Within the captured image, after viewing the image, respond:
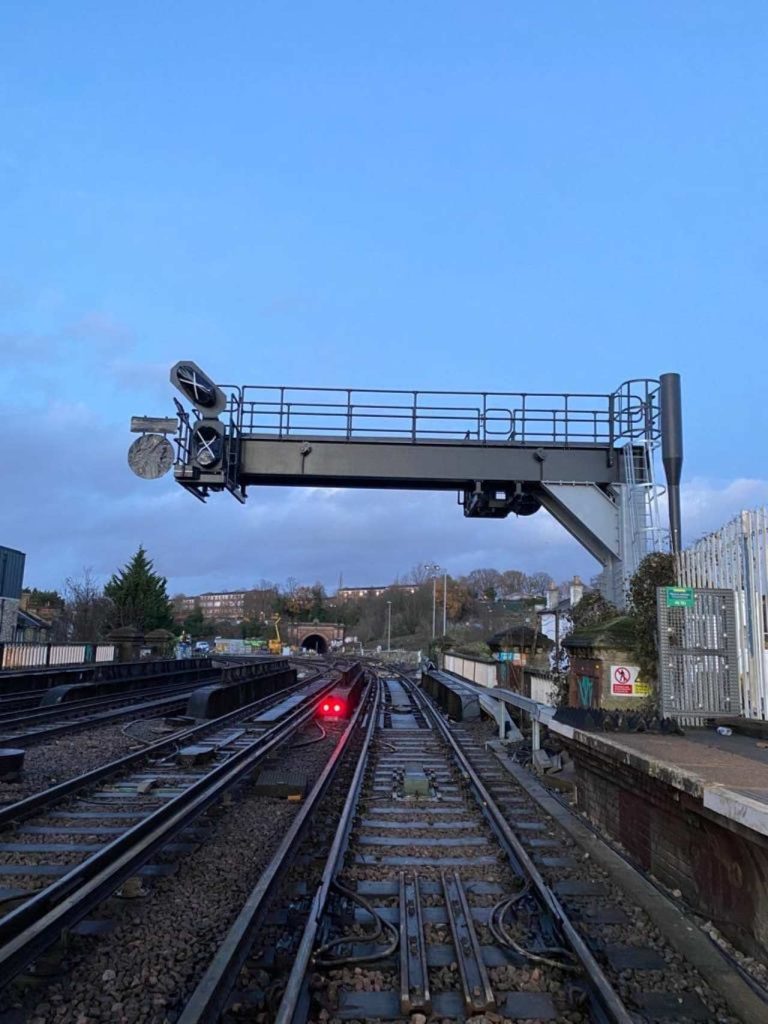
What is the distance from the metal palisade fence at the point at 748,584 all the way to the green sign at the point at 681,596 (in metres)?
0.50

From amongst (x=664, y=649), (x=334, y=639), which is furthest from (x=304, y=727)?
(x=334, y=639)

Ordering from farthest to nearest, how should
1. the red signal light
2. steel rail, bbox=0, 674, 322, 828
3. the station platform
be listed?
1. the red signal light
2. steel rail, bbox=0, 674, 322, 828
3. the station platform

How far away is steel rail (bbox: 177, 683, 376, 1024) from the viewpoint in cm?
392

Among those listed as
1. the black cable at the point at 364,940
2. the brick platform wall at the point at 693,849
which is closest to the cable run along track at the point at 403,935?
the black cable at the point at 364,940

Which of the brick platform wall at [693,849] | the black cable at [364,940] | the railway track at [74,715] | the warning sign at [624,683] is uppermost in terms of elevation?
the warning sign at [624,683]

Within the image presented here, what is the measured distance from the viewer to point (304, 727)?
18.7m

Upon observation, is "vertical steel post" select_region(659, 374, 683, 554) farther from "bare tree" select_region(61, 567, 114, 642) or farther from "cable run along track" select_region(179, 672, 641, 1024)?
"bare tree" select_region(61, 567, 114, 642)

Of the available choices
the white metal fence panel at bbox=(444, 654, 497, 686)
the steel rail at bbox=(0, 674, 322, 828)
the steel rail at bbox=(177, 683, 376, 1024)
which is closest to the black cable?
the steel rail at bbox=(177, 683, 376, 1024)

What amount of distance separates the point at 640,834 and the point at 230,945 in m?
4.09

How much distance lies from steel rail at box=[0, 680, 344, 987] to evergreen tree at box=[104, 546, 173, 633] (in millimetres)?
51320

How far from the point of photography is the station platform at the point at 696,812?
Answer: 4816 mm

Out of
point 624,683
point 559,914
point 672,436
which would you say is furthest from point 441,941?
point 672,436

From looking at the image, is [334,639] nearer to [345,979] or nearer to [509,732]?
[509,732]

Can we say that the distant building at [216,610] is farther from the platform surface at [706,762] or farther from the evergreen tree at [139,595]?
the platform surface at [706,762]
